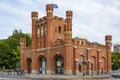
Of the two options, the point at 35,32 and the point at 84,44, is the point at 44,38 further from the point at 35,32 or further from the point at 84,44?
the point at 84,44

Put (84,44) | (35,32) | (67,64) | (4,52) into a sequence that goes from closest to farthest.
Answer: (67,64) → (84,44) → (35,32) → (4,52)

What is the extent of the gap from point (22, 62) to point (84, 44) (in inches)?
858

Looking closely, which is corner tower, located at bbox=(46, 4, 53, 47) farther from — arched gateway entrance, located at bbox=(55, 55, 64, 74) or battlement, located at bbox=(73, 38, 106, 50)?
battlement, located at bbox=(73, 38, 106, 50)

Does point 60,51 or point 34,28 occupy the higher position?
point 34,28

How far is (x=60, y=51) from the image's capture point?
82438mm

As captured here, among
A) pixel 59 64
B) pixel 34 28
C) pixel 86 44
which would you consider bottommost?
pixel 59 64

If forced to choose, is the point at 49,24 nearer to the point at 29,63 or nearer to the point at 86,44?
the point at 86,44

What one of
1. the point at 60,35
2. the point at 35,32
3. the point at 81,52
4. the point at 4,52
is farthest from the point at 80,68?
the point at 4,52

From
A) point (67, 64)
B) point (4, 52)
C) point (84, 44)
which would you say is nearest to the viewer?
point (67, 64)

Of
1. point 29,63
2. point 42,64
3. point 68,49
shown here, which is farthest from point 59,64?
point 29,63

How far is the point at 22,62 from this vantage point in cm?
9694

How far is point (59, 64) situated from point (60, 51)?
131 inches

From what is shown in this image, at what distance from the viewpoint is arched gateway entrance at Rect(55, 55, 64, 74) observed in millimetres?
82750

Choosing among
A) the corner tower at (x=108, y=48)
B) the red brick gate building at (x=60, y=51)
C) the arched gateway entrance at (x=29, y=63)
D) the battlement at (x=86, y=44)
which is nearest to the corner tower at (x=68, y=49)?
the red brick gate building at (x=60, y=51)
